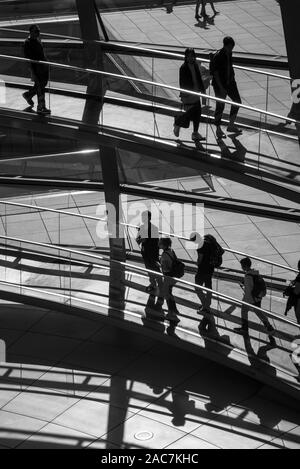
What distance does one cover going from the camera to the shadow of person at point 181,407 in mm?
17667

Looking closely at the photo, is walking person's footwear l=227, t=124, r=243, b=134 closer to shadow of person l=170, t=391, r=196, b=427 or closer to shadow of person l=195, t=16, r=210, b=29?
shadow of person l=195, t=16, r=210, b=29

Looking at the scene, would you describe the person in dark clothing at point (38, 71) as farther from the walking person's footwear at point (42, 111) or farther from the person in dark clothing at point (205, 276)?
the person in dark clothing at point (205, 276)

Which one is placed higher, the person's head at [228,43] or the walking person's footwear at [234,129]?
the person's head at [228,43]

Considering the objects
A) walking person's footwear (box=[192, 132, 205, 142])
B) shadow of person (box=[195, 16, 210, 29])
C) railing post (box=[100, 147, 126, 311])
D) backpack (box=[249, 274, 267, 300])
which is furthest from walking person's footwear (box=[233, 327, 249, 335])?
shadow of person (box=[195, 16, 210, 29])

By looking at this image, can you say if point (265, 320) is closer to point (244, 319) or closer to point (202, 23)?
point (244, 319)

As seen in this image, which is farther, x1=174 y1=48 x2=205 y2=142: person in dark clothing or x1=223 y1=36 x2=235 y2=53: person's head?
x1=174 y1=48 x2=205 y2=142: person in dark clothing

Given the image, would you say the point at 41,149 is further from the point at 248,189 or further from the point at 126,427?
the point at 126,427

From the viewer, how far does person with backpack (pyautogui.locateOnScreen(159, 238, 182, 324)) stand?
18.2 m

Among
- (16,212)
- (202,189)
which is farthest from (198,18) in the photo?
(16,212)

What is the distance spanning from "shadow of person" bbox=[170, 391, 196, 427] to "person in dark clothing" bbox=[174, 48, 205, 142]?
4.29m

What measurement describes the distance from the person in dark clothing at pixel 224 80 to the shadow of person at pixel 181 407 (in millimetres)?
4368

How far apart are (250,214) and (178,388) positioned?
4.70 meters

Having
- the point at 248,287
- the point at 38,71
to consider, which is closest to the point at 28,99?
the point at 38,71

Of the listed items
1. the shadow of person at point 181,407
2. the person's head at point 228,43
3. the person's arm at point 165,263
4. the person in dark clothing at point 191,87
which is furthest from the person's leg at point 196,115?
the shadow of person at point 181,407
